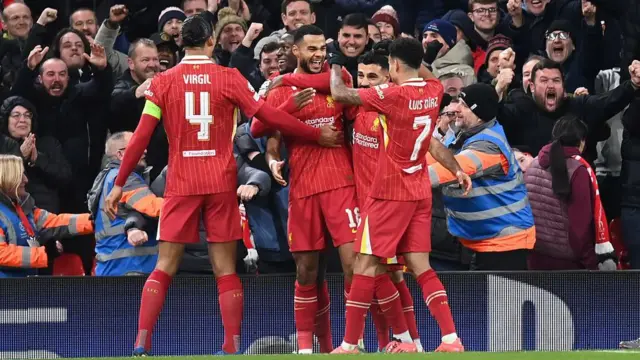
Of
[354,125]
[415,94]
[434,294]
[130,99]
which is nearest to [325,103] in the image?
[354,125]

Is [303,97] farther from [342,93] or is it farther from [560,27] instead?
[560,27]

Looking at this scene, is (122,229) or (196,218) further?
(122,229)

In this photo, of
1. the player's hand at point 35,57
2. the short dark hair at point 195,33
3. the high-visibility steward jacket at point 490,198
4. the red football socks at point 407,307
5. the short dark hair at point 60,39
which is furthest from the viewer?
the short dark hair at point 60,39

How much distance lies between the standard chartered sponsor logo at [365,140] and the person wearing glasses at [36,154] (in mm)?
3236

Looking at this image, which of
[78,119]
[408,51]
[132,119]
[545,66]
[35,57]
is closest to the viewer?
[408,51]

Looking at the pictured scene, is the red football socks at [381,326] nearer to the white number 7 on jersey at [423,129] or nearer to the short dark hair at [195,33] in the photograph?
the white number 7 on jersey at [423,129]

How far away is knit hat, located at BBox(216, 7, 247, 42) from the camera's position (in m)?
13.8

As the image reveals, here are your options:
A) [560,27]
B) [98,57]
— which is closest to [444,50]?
[560,27]

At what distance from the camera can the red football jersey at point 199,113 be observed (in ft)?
32.1

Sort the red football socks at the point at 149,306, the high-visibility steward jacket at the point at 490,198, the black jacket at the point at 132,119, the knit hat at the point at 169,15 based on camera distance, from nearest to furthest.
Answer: the red football socks at the point at 149,306
the high-visibility steward jacket at the point at 490,198
the black jacket at the point at 132,119
the knit hat at the point at 169,15

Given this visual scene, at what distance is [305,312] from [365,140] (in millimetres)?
1300

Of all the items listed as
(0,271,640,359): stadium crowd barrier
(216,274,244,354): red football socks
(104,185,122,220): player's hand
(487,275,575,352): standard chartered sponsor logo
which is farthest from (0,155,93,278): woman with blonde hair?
(487,275,575,352): standard chartered sponsor logo

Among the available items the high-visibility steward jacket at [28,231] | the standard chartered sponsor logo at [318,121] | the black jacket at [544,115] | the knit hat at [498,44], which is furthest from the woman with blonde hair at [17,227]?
the knit hat at [498,44]

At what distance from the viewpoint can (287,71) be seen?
36.6 feet
